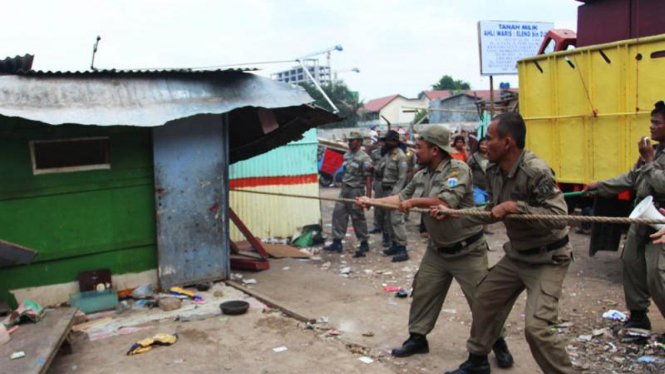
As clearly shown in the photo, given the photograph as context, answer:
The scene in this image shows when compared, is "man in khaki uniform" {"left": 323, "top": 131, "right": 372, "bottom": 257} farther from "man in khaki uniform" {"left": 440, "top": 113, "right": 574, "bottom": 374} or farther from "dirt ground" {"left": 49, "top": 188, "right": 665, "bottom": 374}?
"man in khaki uniform" {"left": 440, "top": 113, "right": 574, "bottom": 374}

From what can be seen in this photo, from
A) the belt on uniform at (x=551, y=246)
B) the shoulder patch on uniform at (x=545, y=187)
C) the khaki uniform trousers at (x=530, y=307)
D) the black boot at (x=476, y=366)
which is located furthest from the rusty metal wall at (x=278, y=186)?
the shoulder patch on uniform at (x=545, y=187)

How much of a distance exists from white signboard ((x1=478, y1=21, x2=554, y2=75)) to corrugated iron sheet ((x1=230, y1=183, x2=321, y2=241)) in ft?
23.1

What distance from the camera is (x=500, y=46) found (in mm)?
15125

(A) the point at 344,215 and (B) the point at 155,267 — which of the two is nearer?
(B) the point at 155,267

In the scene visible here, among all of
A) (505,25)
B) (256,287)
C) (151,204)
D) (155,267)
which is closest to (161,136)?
(151,204)

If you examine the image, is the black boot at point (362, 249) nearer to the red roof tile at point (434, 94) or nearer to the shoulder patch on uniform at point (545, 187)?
the shoulder patch on uniform at point (545, 187)

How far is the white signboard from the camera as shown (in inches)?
585

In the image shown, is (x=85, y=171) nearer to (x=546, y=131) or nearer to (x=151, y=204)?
(x=151, y=204)

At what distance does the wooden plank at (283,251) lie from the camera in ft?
28.7

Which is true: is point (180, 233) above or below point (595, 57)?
below

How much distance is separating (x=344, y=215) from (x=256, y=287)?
2542 mm

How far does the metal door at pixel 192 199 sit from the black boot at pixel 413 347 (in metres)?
3.00

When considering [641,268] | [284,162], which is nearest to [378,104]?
[284,162]

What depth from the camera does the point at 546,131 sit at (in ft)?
26.8
